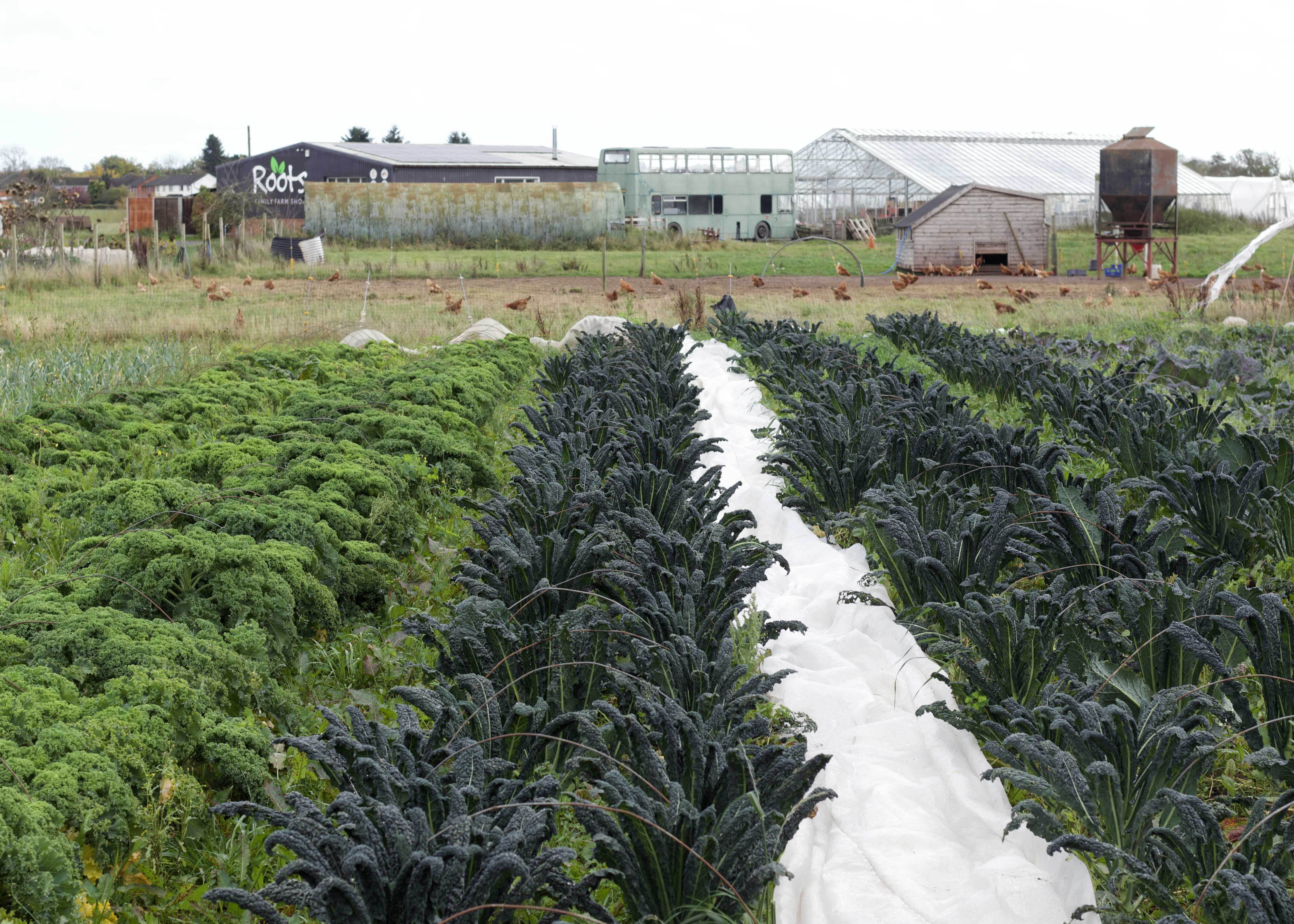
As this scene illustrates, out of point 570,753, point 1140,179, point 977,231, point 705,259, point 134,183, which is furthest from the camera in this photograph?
point 134,183

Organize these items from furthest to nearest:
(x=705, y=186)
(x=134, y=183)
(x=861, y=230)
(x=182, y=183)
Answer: (x=134, y=183) → (x=182, y=183) → (x=705, y=186) → (x=861, y=230)

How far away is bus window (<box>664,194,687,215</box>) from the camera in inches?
1692

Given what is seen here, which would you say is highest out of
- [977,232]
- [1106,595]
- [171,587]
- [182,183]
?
[182,183]

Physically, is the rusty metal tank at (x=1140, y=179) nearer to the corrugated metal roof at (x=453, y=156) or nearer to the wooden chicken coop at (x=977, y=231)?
the wooden chicken coop at (x=977, y=231)

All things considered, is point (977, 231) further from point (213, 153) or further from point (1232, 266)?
point (213, 153)

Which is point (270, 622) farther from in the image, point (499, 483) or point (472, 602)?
point (499, 483)

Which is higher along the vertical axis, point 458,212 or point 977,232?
point 458,212

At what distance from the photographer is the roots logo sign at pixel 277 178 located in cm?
5169

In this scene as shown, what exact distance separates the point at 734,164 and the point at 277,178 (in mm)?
23887

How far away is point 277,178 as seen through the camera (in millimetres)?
52375

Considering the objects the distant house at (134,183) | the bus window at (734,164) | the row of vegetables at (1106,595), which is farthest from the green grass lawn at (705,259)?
the distant house at (134,183)

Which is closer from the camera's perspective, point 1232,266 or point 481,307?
point 1232,266

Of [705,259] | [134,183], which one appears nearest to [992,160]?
[705,259]

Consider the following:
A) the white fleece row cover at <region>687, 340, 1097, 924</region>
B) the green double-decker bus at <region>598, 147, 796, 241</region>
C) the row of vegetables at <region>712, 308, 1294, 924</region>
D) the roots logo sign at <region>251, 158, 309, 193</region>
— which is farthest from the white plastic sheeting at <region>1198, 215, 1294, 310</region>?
the roots logo sign at <region>251, 158, 309, 193</region>
